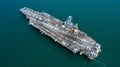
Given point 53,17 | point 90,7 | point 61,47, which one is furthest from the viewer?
point 90,7
